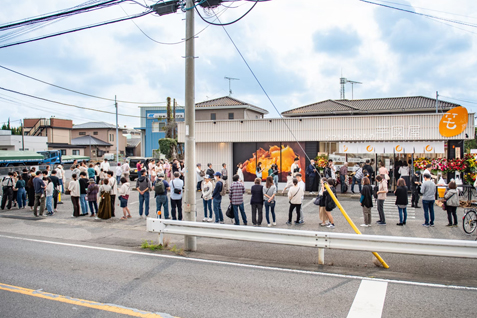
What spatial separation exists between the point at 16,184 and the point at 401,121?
1936 centimetres

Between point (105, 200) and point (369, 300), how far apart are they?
34.2 feet

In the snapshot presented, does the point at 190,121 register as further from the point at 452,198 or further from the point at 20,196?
the point at 20,196

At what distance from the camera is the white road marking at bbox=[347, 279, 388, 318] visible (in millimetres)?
5145

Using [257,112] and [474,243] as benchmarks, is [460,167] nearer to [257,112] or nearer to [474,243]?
[474,243]

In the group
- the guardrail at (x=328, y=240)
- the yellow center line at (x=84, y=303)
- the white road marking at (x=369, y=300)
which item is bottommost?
the white road marking at (x=369, y=300)

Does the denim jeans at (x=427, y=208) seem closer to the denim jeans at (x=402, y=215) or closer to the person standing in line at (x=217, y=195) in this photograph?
the denim jeans at (x=402, y=215)

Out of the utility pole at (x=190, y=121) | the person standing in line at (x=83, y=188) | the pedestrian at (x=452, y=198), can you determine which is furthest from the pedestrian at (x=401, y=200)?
the person standing in line at (x=83, y=188)

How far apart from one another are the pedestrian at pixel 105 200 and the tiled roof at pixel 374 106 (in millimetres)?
22507

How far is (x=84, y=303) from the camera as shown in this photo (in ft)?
18.3

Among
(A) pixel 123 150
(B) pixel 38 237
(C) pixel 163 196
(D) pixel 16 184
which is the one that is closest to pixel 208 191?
(C) pixel 163 196

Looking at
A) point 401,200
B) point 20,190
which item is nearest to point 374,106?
point 401,200

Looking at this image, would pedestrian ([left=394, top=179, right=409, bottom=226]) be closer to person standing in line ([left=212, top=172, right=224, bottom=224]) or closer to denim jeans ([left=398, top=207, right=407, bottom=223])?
denim jeans ([left=398, top=207, right=407, bottom=223])

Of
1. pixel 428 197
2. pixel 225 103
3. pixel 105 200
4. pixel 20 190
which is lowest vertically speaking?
pixel 105 200

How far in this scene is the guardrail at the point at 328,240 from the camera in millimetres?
6676
